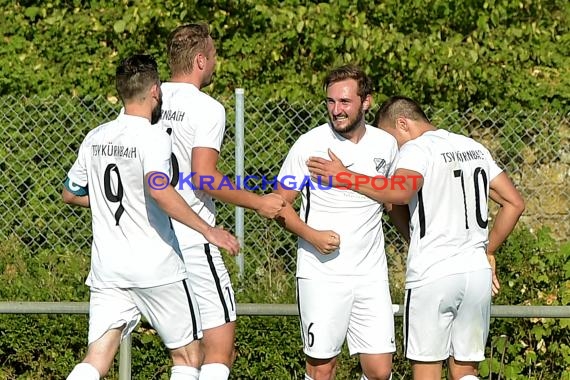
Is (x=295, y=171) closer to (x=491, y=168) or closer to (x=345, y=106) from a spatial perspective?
(x=345, y=106)

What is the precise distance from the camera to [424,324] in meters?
6.55

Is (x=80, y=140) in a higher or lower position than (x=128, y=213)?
higher

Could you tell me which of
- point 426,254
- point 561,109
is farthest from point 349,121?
point 561,109

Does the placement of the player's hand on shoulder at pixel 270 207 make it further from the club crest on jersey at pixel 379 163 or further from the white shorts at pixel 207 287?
the club crest on jersey at pixel 379 163

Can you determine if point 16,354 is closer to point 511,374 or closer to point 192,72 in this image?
point 192,72

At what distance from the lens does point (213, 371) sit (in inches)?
252

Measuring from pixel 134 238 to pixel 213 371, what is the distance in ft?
2.91

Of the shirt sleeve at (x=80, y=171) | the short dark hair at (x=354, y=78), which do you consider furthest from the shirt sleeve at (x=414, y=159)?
the shirt sleeve at (x=80, y=171)

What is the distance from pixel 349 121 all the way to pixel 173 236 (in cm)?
125

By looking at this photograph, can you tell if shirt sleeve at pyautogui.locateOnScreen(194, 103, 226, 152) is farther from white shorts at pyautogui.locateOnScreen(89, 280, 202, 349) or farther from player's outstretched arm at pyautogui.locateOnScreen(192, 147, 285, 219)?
white shorts at pyautogui.locateOnScreen(89, 280, 202, 349)

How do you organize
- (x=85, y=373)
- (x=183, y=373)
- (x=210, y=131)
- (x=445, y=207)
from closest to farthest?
(x=85, y=373)
(x=183, y=373)
(x=210, y=131)
(x=445, y=207)

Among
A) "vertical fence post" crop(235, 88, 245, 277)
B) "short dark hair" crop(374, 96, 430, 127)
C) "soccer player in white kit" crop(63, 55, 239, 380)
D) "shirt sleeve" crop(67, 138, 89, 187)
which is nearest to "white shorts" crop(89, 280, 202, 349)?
"soccer player in white kit" crop(63, 55, 239, 380)

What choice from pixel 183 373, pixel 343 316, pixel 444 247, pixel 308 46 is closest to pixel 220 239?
pixel 183 373

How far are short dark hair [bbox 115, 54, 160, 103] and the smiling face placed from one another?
1.13 metres
